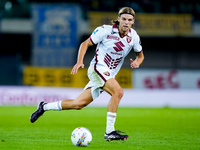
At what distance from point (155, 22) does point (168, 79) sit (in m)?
4.35

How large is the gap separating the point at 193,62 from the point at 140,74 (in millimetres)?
8441

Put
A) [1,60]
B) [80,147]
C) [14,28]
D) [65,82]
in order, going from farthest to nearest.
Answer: [14,28] < [1,60] < [65,82] < [80,147]

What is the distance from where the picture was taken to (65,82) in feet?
69.5

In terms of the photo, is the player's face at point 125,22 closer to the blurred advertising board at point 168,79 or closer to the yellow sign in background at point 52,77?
the yellow sign in background at point 52,77

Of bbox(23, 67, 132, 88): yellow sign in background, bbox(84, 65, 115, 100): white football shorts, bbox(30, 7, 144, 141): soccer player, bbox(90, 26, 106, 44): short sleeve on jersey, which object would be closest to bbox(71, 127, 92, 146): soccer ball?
bbox(30, 7, 144, 141): soccer player

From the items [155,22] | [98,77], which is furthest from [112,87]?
[155,22]

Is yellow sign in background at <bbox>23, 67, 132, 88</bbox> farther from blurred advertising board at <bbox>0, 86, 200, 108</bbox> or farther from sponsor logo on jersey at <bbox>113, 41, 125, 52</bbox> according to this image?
sponsor logo on jersey at <bbox>113, 41, 125, 52</bbox>

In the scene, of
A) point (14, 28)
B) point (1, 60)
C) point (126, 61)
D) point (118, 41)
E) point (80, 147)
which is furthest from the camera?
point (126, 61)

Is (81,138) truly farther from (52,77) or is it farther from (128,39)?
(52,77)

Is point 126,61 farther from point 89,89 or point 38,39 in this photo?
point 89,89

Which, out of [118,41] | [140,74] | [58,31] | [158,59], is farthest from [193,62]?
[118,41]

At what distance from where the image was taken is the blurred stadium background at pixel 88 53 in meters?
19.5

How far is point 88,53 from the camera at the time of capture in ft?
97.3

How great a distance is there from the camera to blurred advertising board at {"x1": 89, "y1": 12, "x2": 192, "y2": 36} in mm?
25906
